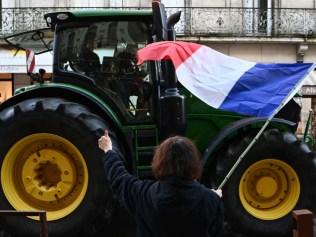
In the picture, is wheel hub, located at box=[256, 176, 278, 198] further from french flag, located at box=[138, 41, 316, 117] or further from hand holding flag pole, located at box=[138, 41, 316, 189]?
french flag, located at box=[138, 41, 316, 117]

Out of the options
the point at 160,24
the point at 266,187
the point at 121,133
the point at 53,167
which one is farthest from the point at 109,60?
the point at 266,187

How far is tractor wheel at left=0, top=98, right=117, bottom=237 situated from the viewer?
5.70m

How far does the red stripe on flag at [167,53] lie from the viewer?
18.5ft

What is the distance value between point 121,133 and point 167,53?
1.02 meters

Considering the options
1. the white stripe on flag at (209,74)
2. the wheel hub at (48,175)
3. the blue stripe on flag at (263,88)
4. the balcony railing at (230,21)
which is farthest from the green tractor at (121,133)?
the balcony railing at (230,21)

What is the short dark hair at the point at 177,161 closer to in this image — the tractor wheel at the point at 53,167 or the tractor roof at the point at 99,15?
the tractor wheel at the point at 53,167

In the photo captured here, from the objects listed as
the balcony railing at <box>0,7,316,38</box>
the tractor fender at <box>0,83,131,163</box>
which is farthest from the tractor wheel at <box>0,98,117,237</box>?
the balcony railing at <box>0,7,316,38</box>

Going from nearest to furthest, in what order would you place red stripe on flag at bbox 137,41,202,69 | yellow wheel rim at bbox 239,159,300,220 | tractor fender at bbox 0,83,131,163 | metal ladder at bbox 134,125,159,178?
1. red stripe on flag at bbox 137,41,202,69
2. tractor fender at bbox 0,83,131,163
3. metal ladder at bbox 134,125,159,178
4. yellow wheel rim at bbox 239,159,300,220

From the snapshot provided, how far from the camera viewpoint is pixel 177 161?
306cm

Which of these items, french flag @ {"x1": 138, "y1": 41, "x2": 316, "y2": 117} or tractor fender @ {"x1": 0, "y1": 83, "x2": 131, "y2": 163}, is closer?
french flag @ {"x1": 138, "y1": 41, "x2": 316, "y2": 117}

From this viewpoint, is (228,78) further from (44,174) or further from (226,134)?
(44,174)

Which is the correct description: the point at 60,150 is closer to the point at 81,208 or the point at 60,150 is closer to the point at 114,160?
the point at 81,208

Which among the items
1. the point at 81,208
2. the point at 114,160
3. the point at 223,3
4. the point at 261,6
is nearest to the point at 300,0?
the point at 261,6

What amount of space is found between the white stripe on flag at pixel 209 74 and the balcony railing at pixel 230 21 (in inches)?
591
